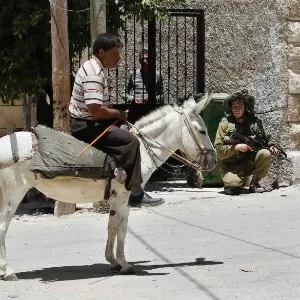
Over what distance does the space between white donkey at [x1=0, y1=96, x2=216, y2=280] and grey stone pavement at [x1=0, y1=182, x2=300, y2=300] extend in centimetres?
45

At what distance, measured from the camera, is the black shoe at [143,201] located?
12.4 meters

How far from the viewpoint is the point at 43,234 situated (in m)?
10.6

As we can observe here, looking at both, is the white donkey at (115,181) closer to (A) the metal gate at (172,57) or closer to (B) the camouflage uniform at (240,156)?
(B) the camouflage uniform at (240,156)

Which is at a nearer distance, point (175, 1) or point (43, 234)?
point (43, 234)

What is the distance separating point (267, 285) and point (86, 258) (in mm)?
2266

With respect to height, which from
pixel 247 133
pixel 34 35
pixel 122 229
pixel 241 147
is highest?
pixel 34 35

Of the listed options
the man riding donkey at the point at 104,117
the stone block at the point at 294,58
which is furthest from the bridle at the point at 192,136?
the stone block at the point at 294,58

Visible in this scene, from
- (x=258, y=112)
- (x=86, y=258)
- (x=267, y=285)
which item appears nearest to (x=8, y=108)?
(x=258, y=112)

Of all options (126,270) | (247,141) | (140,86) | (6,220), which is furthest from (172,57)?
(6,220)

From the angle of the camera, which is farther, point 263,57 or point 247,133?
point 263,57

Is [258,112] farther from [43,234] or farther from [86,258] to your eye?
[86,258]

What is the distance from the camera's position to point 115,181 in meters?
8.02

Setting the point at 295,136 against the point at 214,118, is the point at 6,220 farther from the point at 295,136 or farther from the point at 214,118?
the point at 295,136

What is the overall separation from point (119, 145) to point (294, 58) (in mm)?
6765
